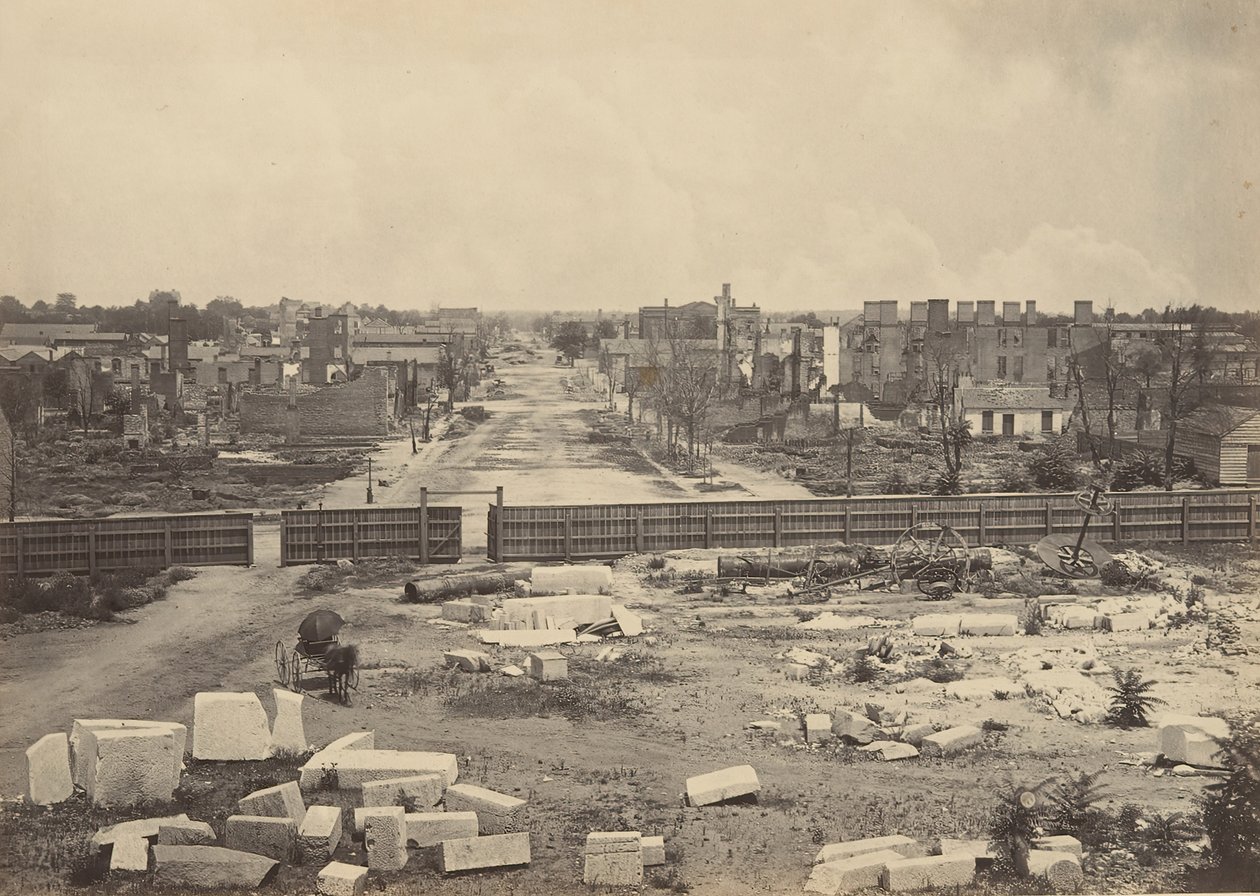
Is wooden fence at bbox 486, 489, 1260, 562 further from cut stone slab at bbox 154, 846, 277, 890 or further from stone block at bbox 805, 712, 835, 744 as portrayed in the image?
cut stone slab at bbox 154, 846, 277, 890

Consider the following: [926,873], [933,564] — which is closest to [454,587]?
[933,564]

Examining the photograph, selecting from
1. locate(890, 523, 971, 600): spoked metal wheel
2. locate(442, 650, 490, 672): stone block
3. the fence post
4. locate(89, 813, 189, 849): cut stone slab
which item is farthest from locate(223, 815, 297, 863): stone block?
locate(890, 523, 971, 600): spoked metal wheel

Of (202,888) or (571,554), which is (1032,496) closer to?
(571,554)

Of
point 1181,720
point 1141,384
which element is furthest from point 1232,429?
point 1181,720

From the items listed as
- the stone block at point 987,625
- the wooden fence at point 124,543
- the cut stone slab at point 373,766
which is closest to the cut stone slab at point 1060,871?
the cut stone slab at point 373,766

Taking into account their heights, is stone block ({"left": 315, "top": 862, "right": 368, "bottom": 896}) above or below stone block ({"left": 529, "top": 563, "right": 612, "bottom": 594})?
below

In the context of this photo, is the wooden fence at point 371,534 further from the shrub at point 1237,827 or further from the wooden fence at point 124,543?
the shrub at point 1237,827
